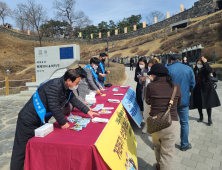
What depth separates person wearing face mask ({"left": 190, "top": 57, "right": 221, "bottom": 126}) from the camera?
154 inches

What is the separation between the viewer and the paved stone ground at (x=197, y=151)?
2.61 m

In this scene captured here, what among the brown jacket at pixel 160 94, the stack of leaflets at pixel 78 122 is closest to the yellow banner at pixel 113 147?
the stack of leaflets at pixel 78 122

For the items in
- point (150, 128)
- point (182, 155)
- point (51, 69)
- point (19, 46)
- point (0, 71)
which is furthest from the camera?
point (19, 46)

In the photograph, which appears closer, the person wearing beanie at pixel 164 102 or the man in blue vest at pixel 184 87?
the person wearing beanie at pixel 164 102

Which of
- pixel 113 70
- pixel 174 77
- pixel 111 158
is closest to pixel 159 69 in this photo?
pixel 174 77

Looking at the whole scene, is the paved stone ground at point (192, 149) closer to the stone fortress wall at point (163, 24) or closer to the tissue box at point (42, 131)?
the tissue box at point (42, 131)

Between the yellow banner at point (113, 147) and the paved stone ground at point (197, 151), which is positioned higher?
the yellow banner at point (113, 147)

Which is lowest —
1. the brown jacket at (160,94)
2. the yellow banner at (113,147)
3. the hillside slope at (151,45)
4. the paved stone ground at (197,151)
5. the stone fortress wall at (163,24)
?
the paved stone ground at (197,151)

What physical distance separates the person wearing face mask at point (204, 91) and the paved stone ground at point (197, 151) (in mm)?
492

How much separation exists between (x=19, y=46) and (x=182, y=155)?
4510cm

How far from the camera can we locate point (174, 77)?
299cm

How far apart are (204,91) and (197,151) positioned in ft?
5.43

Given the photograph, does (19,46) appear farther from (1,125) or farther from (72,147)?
(72,147)

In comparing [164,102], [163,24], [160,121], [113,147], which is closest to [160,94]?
[164,102]
